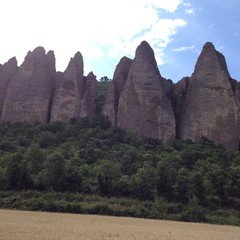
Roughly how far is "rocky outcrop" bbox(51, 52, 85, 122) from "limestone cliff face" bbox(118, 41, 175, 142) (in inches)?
257

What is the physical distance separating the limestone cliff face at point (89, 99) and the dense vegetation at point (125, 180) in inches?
365

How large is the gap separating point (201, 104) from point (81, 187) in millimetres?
23974

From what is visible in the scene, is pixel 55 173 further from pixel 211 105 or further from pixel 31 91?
pixel 31 91

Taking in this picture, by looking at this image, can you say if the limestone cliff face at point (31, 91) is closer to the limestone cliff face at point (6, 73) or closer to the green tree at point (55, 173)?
the limestone cliff face at point (6, 73)

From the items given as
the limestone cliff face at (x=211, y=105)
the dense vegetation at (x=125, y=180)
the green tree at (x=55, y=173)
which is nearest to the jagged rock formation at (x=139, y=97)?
the limestone cliff face at (x=211, y=105)

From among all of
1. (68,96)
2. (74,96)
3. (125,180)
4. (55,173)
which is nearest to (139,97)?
(74,96)

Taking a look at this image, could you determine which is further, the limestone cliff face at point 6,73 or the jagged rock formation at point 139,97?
the limestone cliff face at point 6,73

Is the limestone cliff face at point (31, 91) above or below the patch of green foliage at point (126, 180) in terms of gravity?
above

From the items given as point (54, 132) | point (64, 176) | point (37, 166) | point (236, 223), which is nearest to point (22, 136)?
point (54, 132)

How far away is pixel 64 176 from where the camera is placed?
40750mm

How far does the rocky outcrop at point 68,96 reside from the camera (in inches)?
2445

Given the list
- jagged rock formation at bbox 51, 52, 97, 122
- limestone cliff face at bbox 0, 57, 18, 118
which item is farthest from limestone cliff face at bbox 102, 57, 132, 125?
limestone cliff face at bbox 0, 57, 18, 118

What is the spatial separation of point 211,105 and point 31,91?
84.4ft

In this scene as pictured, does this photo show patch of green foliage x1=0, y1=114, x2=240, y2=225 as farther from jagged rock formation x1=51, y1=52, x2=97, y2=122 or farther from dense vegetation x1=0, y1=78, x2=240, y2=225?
jagged rock formation x1=51, y1=52, x2=97, y2=122
